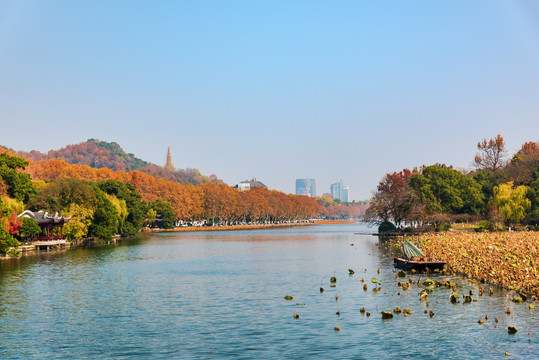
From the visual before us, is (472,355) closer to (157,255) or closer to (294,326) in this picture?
(294,326)

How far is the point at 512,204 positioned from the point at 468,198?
15.4 metres

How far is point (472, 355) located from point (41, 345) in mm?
20140

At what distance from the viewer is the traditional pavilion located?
83.4m

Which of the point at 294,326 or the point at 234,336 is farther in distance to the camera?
the point at 294,326

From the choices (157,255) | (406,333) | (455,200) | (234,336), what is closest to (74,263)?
(157,255)

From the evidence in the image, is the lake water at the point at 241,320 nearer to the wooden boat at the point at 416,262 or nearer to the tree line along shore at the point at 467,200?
the wooden boat at the point at 416,262

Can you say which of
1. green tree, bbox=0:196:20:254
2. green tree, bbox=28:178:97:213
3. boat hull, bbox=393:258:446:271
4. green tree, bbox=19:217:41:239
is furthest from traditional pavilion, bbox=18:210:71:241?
boat hull, bbox=393:258:446:271

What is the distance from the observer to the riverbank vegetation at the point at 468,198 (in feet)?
346

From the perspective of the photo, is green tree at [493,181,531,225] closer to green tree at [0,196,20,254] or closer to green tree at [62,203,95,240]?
green tree at [62,203,95,240]

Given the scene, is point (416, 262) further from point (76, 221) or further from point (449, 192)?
point (449, 192)

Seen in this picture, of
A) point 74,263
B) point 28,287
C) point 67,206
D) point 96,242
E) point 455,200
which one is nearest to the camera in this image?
point 28,287

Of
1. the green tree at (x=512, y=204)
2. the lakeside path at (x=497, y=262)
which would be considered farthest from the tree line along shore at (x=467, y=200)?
the lakeside path at (x=497, y=262)

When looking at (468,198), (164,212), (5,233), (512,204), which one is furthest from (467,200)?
A: (164,212)

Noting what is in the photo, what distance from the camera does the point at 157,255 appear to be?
80.8m
